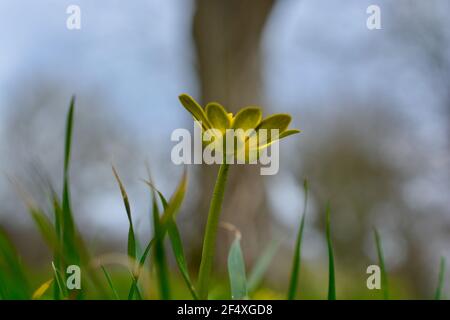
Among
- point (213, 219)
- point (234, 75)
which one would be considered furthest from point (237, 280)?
point (234, 75)

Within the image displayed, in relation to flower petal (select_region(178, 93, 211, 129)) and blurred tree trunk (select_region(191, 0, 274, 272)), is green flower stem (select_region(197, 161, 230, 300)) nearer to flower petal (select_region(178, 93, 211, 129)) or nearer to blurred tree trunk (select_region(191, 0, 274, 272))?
flower petal (select_region(178, 93, 211, 129))

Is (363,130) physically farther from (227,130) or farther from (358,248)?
(227,130)

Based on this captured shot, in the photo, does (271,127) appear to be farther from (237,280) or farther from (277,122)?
(237,280)

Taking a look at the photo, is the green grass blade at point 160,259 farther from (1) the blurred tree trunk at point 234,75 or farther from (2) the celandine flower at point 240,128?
(1) the blurred tree trunk at point 234,75

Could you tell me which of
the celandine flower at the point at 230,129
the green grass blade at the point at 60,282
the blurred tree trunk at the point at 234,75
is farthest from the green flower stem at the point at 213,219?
the blurred tree trunk at the point at 234,75

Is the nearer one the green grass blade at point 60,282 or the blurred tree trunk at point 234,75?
the green grass blade at point 60,282
